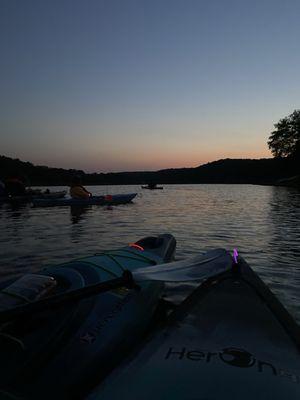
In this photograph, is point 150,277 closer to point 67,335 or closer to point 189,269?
point 189,269

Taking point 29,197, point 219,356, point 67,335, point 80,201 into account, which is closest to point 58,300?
point 67,335

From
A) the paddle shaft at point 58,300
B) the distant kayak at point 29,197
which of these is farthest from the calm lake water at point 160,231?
the distant kayak at point 29,197

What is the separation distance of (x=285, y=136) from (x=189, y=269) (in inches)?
3607

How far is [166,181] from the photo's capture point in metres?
177

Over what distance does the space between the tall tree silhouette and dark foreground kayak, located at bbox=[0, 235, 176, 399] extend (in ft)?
290

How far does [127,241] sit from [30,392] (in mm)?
9621

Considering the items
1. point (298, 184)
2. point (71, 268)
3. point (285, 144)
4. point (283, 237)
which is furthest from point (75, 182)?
point (285, 144)

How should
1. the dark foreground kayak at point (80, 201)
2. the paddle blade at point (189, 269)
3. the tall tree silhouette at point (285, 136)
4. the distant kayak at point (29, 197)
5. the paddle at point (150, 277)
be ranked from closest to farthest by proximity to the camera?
1. the paddle at point (150, 277)
2. the paddle blade at point (189, 269)
3. the dark foreground kayak at point (80, 201)
4. the distant kayak at point (29, 197)
5. the tall tree silhouette at point (285, 136)

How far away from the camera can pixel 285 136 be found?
3442 inches

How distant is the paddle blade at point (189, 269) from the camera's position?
12.5 feet

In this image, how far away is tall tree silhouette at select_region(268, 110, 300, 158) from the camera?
283ft

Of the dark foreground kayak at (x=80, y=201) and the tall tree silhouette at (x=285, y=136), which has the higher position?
the tall tree silhouette at (x=285, y=136)

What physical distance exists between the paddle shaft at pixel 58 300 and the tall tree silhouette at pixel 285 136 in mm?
88880

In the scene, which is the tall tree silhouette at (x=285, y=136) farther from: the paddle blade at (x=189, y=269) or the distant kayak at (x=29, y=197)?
the paddle blade at (x=189, y=269)
